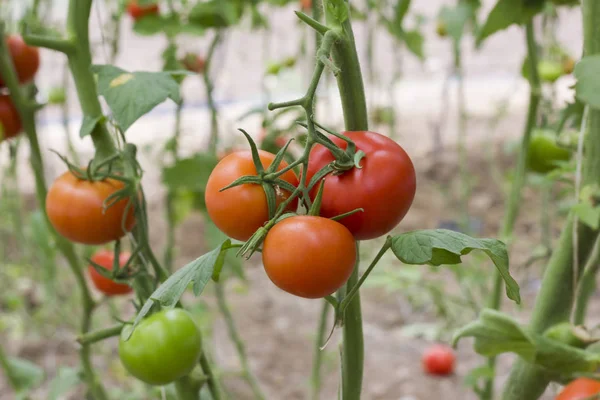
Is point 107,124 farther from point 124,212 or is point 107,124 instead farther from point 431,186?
point 431,186

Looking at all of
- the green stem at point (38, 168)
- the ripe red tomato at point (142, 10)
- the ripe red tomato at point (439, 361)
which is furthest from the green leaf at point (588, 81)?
the ripe red tomato at point (439, 361)

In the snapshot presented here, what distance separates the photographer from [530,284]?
1.97 meters

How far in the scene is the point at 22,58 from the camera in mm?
703

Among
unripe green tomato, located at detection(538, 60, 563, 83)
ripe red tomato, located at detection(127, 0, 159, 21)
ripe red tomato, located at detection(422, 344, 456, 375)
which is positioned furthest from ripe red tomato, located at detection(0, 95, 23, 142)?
ripe red tomato, located at detection(422, 344, 456, 375)

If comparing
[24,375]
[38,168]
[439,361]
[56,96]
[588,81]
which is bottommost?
[439,361]

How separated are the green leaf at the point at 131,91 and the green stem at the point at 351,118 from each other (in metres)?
0.16

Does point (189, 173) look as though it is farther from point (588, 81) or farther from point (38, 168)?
point (588, 81)

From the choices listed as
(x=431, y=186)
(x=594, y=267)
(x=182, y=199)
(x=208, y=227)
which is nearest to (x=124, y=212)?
(x=594, y=267)

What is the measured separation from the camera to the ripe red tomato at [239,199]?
36cm

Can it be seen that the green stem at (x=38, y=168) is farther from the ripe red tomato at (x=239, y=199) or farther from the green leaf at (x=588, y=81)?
the green leaf at (x=588, y=81)

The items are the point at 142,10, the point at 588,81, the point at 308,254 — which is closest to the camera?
the point at 308,254

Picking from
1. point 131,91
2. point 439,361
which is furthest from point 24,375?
point 439,361

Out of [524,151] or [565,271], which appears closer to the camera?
[565,271]

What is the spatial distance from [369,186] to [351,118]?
58mm
